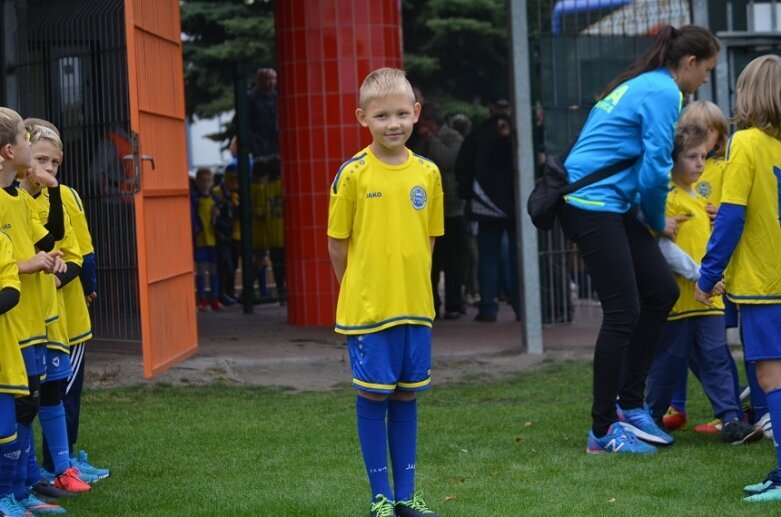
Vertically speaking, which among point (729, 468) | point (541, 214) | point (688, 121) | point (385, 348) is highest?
point (688, 121)

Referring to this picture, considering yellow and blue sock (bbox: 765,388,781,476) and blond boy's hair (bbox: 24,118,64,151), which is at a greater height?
blond boy's hair (bbox: 24,118,64,151)

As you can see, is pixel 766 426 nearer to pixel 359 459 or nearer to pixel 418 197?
pixel 359 459

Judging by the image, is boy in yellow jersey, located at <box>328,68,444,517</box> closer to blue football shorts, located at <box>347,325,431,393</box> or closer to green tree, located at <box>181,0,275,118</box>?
blue football shorts, located at <box>347,325,431,393</box>

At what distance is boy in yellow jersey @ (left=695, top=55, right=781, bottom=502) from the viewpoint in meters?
5.11

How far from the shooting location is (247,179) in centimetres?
1281

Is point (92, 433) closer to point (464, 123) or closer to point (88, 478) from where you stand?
point (88, 478)

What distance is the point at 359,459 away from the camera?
6156 mm

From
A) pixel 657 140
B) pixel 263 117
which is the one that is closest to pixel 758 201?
pixel 657 140

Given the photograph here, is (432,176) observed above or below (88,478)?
above

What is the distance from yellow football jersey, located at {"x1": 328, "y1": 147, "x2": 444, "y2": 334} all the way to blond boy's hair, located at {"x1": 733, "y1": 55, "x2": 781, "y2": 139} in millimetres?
1401

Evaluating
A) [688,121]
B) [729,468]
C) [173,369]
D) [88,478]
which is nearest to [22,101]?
[173,369]

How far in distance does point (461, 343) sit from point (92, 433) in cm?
394

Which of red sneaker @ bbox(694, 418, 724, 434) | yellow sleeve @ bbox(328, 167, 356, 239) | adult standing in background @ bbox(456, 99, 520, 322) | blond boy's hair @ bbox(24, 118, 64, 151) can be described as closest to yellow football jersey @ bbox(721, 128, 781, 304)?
yellow sleeve @ bbox(328, 167, 356, 239)

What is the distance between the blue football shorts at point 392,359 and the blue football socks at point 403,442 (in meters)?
0.11
